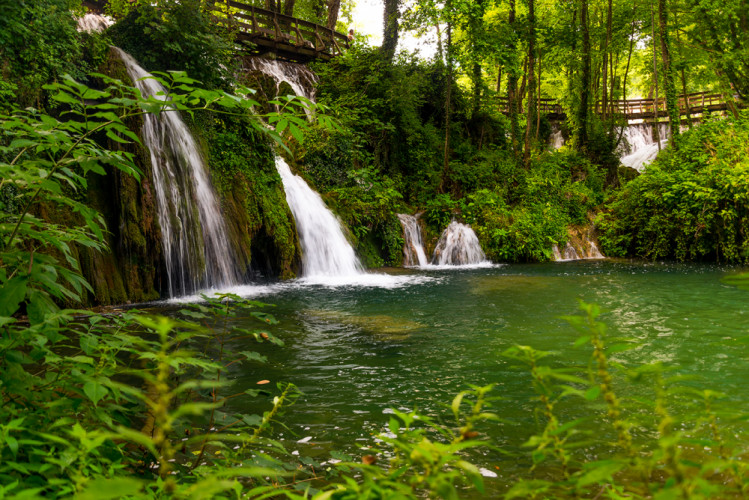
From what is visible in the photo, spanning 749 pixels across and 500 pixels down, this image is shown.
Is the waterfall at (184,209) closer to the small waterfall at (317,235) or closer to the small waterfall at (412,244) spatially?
the small waterfall at (317,235)

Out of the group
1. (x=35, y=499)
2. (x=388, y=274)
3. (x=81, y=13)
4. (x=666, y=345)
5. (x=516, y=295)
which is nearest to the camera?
(x=35, y=499)

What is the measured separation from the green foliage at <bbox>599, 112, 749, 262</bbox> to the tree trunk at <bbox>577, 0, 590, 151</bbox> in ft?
18.1

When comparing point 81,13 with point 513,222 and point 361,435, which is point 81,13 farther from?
point 513,222

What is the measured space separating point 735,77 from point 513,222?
1301cm

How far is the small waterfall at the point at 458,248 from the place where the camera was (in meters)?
17.1

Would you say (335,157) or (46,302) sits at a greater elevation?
(335,157)

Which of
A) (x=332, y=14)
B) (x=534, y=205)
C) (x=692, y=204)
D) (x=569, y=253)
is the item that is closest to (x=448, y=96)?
(x=534, y=205)

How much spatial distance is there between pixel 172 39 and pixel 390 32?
1016cm

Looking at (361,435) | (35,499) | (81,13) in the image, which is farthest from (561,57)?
(35,499)

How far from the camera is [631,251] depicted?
1795cm

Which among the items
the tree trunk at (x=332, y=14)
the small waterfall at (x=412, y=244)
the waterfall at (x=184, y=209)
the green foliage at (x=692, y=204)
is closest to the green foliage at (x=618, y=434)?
the waterfall at (x=184, y=209)

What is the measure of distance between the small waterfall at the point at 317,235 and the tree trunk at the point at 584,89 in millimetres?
15541

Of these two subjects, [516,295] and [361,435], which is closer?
[361,435]

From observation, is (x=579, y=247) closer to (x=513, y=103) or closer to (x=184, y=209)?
(x=513, y=103)
